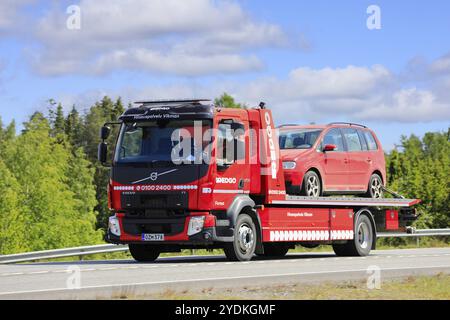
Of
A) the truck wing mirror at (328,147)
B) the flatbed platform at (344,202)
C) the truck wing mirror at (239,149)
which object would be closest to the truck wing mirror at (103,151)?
the truck wing mirror at (239,149)

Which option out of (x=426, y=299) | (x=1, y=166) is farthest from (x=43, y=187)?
(x=426, y=299)

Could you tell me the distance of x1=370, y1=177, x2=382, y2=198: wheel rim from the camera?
24.4 metres

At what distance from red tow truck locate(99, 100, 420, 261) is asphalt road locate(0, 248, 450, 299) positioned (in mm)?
776

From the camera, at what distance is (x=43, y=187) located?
79438mm

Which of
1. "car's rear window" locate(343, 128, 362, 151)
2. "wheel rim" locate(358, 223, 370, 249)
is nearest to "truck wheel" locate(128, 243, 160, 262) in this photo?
"car's rear window" locate(343, 128, 362, 151)

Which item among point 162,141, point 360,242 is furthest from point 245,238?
point 360,242

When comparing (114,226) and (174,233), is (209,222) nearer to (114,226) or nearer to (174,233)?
(174,233)

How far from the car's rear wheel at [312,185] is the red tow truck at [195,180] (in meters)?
0.55

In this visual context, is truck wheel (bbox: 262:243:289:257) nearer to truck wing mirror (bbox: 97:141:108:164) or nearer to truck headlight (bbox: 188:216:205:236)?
truck headlight (bbox: 188:216:205:236)

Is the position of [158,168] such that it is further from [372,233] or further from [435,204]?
[435,204]

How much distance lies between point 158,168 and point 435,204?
226 ft

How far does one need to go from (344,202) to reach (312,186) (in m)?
1.36

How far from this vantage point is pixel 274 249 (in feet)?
79.6
